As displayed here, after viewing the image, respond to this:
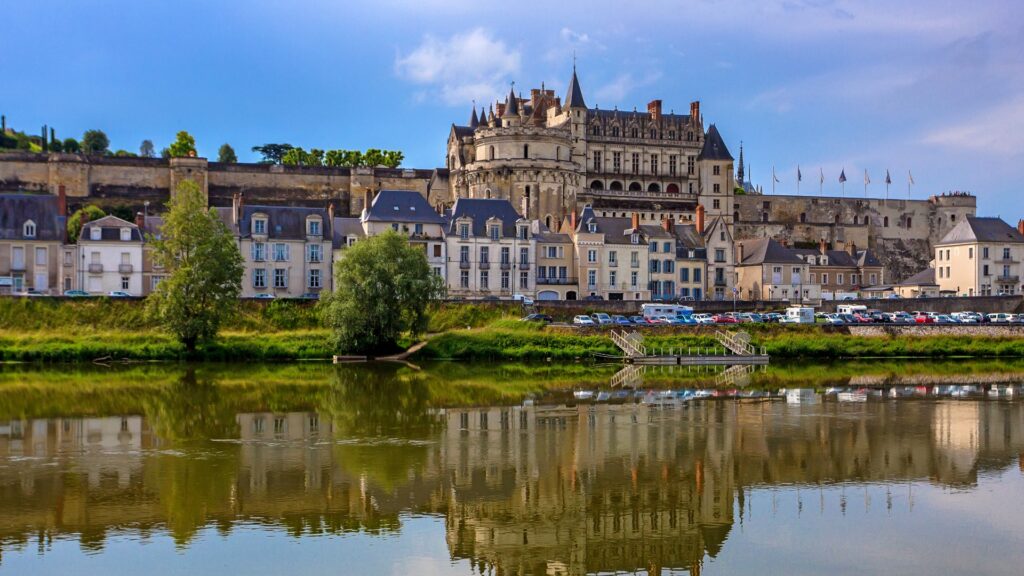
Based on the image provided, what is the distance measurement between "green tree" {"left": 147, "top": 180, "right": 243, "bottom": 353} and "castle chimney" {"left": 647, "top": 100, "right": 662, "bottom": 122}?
41160 millimetres

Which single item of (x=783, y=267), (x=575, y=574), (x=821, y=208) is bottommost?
(x=575, y=574)

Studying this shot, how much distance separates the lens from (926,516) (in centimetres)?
1386

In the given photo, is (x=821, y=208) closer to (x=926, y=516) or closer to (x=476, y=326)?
(x=476, y=326)

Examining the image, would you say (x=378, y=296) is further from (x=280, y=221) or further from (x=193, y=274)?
(x=280, y=221)

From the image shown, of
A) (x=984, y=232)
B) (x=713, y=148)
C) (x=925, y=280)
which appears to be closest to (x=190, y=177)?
(x=713, y=148)

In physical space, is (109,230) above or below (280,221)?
below

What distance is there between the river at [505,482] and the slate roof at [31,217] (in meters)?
17.8

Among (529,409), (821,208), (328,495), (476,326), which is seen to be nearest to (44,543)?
(328,495)

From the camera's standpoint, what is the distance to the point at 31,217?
143 ft

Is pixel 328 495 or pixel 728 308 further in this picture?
pixel 728 308

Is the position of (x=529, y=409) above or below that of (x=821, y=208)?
below

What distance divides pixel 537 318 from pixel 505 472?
25.5 metres

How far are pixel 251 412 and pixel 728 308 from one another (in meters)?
27.6

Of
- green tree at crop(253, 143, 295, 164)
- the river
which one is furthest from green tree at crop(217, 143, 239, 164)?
the river
